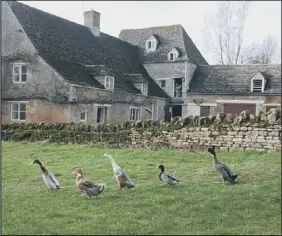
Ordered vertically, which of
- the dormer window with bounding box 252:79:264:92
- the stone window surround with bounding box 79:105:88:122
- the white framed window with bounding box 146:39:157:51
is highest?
the white framed window with bounding box 146:39:157:51

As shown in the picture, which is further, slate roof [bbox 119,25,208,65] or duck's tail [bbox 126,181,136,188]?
slate roof [bbox 119,25,208,65]

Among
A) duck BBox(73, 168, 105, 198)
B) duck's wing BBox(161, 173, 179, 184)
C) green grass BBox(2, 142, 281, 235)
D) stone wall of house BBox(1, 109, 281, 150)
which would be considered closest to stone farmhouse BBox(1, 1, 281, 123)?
stone wall of house BBox(1, 109, 281, 150)

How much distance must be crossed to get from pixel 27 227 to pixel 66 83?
20.3 meters

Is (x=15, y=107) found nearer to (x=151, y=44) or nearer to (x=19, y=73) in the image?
(x=19, y=73)

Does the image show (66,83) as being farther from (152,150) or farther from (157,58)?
(157,58)

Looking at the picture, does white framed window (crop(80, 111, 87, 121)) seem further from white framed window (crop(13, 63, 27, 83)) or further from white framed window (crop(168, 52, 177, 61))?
white framed window (crop(168, 52, 177, 61))

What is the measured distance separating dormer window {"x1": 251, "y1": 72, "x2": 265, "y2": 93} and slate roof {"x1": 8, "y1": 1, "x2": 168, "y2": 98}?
293 inches

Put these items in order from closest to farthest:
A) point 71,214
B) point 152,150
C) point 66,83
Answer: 1. point 71,214
2. point 152,150
3. point 66,83

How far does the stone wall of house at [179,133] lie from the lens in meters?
15.1

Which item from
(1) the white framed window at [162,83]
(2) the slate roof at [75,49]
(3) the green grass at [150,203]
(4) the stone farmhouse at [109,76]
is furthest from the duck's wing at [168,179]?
(1) the white framed window at [162,83]

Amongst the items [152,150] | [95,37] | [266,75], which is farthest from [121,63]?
[152,150]

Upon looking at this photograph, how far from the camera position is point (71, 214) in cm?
710

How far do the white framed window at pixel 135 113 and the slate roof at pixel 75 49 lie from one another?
4.35 feet

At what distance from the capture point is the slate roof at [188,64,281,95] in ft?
114
